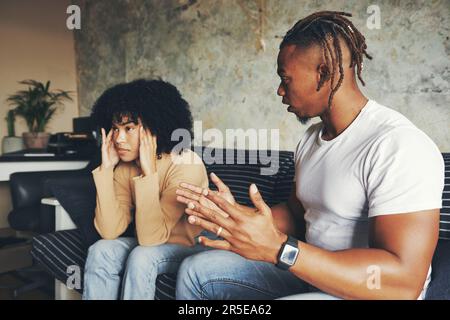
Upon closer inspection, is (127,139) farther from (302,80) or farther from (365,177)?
(365,177)

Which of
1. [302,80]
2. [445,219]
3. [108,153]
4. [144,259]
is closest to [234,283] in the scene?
[144,259]

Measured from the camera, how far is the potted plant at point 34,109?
11.8 feet

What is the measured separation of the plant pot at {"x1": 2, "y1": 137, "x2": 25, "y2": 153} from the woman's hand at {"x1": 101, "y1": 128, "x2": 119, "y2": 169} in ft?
7.52

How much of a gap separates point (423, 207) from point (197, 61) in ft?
6.80

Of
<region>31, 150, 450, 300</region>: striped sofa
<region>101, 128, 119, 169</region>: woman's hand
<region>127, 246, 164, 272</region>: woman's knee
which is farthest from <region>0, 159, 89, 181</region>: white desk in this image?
<region>127, 246, 164, 272</region>: woman's knee

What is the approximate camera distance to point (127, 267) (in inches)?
54.5

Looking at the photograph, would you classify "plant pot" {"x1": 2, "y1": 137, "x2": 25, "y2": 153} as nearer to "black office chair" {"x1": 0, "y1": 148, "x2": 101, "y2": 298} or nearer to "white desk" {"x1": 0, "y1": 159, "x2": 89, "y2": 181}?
"white desk" {"x1": 0, "y1": 159, "x2": 89, "y2": 181}

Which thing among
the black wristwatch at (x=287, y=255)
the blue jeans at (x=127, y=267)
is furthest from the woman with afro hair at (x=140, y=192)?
the black wristwatch at (x=287, y=255)

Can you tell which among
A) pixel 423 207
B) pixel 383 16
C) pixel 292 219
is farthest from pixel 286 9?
pixel 423 207

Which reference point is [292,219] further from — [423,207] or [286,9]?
[286,9]

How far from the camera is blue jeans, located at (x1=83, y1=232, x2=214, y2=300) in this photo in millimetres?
1362

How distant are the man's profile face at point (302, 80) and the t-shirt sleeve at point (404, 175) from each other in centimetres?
21

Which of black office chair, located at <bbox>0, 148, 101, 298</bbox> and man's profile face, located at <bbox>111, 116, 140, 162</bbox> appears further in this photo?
black office chair, located at <bbox>0, 148, 101, 298</bbox>

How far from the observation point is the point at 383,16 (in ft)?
5.90
